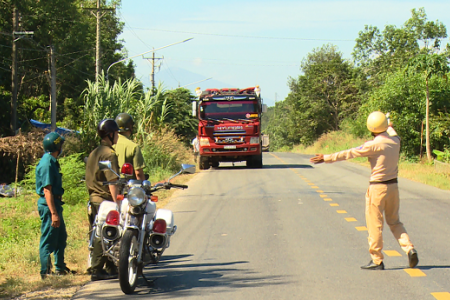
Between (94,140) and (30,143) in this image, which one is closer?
(94,140)

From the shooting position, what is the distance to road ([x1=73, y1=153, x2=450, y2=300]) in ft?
20.6

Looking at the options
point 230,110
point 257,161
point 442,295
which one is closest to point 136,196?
point 442,295

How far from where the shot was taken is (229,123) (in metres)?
25.3

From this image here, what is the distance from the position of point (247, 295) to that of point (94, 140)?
11585mm

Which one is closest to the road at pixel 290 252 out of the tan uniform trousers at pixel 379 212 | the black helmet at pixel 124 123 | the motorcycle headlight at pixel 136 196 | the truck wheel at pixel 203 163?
the tan uniform trousers at pixel 379 212

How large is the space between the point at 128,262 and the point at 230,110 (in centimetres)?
1999

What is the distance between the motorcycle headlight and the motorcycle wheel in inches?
11.3

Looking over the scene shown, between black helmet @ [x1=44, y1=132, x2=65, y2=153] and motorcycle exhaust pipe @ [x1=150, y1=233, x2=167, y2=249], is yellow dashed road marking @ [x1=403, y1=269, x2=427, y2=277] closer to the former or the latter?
motorcycle exhaust pipe @ [x1=150, y1=233, x2=167, y2=249]

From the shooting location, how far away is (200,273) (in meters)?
7.14

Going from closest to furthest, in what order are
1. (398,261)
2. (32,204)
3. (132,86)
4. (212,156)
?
(398,261), (32,204), (132,86), (212,156)

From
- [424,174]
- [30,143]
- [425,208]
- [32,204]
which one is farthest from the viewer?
[424,174]

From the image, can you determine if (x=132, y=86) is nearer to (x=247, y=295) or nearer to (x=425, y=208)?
(x=425, y=208)

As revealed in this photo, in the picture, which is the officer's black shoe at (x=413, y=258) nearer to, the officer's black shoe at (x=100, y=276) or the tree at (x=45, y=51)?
the officer's black shoe at (x=100, y=276)

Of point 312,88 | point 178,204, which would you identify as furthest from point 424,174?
point 312,88
